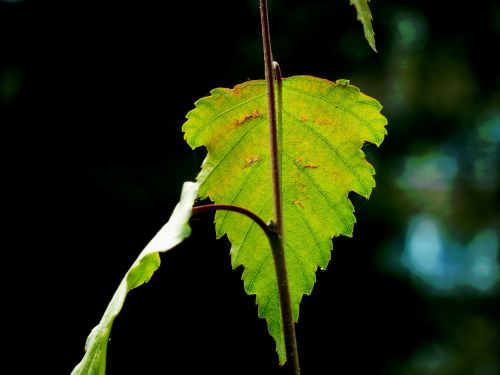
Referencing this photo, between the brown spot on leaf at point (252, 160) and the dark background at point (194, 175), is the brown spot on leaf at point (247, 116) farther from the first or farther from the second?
the dark background at point (194, 175)

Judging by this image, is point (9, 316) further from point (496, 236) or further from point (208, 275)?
point (496, 236)

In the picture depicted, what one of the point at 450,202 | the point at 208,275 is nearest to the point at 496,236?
the point at 450,202

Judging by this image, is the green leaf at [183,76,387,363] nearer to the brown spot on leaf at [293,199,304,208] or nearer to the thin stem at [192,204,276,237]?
the brown spot on leaf at [293,199,304,208]

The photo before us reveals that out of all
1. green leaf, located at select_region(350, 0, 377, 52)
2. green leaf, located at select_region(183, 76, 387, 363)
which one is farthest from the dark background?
green leaf, located at select_region(350, 0, 377, 52)

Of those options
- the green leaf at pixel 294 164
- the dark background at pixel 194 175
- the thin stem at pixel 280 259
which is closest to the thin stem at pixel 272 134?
the thin stem at pixel 280 259

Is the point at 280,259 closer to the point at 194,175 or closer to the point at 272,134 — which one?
the point at 272,134

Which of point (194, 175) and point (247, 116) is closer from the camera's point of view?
point (247, 116)

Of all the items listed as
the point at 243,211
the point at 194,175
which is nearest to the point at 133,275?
the point at 243,211
